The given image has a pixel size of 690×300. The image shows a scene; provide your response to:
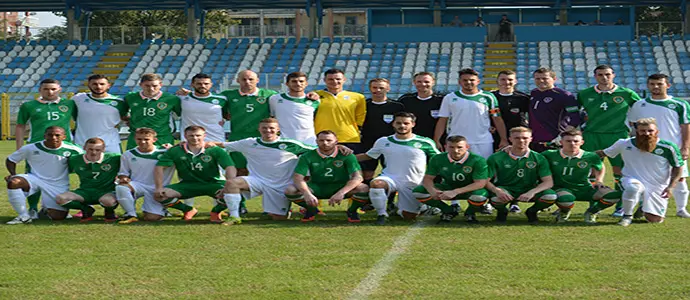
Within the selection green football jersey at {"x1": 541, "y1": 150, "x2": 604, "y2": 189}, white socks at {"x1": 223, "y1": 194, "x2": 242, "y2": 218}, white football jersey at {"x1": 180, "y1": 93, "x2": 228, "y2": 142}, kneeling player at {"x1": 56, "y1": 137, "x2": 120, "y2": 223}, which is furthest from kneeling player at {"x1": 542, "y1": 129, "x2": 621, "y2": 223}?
kneeling player at {"x1": 56, "y1": 137, "x2": 120, "y2": 223}

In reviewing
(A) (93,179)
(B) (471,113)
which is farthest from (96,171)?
(B) (471,113)

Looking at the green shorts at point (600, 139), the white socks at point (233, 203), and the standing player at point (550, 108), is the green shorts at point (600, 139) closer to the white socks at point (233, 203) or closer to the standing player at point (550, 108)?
the standing player at point (550, 108)

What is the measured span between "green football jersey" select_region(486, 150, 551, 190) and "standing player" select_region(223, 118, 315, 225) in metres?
1.67

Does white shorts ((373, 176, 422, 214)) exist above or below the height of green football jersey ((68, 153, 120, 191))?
below

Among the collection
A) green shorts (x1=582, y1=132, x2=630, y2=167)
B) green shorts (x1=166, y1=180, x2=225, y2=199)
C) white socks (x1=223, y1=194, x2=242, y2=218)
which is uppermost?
green shorts (x1=582, y1=132, x2=630, y2=167)

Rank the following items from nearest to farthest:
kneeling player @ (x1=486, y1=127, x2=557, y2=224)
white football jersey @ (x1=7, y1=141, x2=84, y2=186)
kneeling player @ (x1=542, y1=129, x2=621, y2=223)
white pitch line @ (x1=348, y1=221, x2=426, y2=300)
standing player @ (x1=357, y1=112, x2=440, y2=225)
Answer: white pitch line @ (x1=348, y1=221, x2=426, y2=300), kneeling player @ (x1=486, y1=127, x2=557, y2=224), kneeling player @ (x1=542, y1=129, x2=621, y2=223), standing player @ (x1=357, y1=112, x2=440, y2=225), white football jersey @ (x1=7, y1=141, x2=84, y2=186)

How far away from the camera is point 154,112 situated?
27.5 ft

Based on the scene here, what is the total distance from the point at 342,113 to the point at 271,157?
32.7 inches

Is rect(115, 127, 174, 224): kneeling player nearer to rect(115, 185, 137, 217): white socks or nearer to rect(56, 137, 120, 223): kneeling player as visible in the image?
rect(115, 185, 137, 217): white socks

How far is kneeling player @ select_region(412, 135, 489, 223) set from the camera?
736cm

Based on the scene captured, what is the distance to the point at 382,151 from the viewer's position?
7.83 metres

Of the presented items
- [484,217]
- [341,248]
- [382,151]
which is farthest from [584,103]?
[341,248]

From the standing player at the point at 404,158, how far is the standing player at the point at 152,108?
198cm

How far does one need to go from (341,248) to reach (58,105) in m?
3.69
